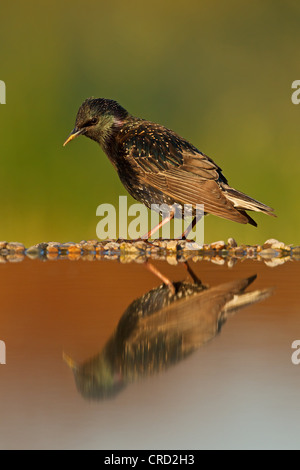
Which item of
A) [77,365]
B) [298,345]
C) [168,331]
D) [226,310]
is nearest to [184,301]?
[226,310]

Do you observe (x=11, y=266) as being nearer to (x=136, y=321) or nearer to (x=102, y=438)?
(x=136, y=321)

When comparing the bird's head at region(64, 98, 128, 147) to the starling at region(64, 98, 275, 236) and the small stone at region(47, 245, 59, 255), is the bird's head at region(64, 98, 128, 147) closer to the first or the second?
the starling at region(64, 98, 275, 236)

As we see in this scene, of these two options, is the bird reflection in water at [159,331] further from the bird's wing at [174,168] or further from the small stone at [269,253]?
the bird's wing at [174,168]

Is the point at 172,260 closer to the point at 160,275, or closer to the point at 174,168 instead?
the point at 160,275

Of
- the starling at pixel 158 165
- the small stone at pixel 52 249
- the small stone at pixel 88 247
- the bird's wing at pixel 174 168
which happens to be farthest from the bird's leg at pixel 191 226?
the small stone at pixel 52 249

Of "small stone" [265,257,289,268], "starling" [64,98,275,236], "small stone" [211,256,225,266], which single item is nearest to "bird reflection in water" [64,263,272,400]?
"small stone" [265,257,289,268]

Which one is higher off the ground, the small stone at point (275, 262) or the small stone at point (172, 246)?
the small stone at point (172, 246)
